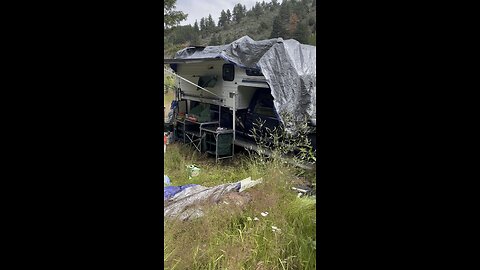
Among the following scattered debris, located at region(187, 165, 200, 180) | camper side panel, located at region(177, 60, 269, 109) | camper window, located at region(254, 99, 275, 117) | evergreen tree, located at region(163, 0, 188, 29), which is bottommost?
scattered debris, located at region(187, 165, 200, 180)

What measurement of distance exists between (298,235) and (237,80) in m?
4.76

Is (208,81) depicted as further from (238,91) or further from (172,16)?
(172,16)

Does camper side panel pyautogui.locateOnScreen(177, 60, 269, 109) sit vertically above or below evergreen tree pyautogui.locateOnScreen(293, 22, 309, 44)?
below

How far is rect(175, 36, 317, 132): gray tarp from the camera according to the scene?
247 inches

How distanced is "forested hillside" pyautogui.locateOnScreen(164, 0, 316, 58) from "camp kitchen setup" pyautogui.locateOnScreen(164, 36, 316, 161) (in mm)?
11004

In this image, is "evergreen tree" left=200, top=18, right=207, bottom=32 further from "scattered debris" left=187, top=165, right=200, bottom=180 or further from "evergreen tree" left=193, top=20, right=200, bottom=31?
"scattered debris" left=187, top=165, right=200, bottom=180

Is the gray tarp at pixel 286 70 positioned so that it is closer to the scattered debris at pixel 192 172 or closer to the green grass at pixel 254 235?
the scattered debris at pixel 192 172

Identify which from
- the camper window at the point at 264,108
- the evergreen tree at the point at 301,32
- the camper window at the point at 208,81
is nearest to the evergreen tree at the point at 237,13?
the evergreen tree at the point at 301,32

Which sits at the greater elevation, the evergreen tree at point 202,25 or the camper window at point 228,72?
the evergreen tree at point 202,25

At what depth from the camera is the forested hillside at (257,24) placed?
885 inches

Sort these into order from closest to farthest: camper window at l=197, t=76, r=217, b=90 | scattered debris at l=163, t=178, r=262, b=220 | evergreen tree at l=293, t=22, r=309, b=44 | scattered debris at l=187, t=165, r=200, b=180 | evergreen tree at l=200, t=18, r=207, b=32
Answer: scattered debris at l=163, t=178, r=262, b=220 → scattered debris at l=187, t=165, r=200, b=180 → camper window at l=197, t=76, r=217, b=90 → evergreen tree at l=293, t=22, r=309, b=44 → evergreen tree at l=200, t=18, r=207, b=32

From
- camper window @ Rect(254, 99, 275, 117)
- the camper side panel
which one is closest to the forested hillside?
the camper side panel
